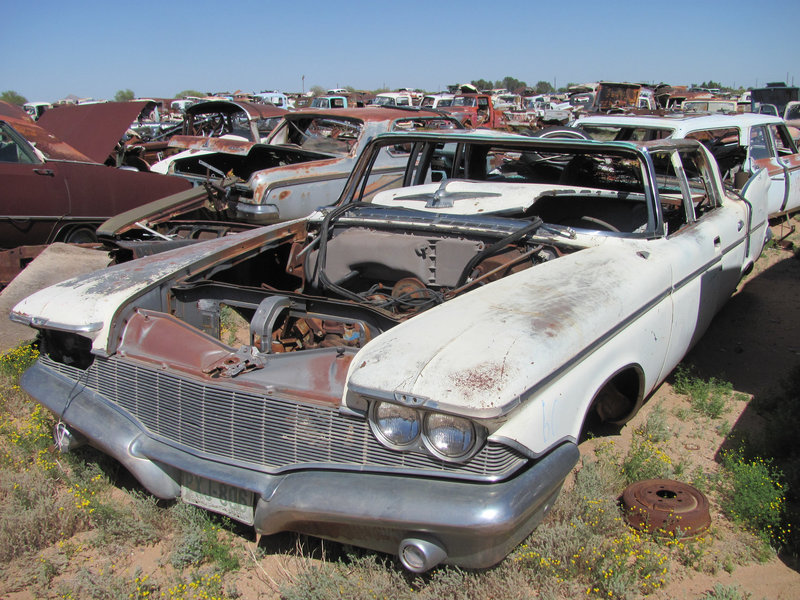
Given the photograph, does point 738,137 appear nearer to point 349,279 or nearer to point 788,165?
point 788,165

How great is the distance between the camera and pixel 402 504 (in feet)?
6.47

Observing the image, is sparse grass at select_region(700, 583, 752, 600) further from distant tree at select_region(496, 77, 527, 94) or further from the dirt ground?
distant tree at select_region(496, 77, 527, 94)

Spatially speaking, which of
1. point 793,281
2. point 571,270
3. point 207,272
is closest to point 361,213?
point 207,272

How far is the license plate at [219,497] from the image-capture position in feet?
7.63

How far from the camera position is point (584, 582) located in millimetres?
2350

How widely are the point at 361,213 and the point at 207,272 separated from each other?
1011 mm

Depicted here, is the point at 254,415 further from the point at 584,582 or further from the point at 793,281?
the point at 793,281

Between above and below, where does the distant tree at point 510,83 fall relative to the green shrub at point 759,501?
above

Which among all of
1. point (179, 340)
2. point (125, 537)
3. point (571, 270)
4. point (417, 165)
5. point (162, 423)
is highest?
point (417, 165)

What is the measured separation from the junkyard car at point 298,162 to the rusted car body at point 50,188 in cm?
96

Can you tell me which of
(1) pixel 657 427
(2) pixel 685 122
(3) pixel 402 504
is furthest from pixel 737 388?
(2) pixel 685 122

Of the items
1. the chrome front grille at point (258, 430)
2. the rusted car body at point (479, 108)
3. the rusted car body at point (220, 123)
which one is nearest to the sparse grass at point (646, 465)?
the chrome front grille at point (258, 430)

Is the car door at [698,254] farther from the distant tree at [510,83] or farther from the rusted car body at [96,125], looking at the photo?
the distant tree at [510,83]

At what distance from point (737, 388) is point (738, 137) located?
435 cm
